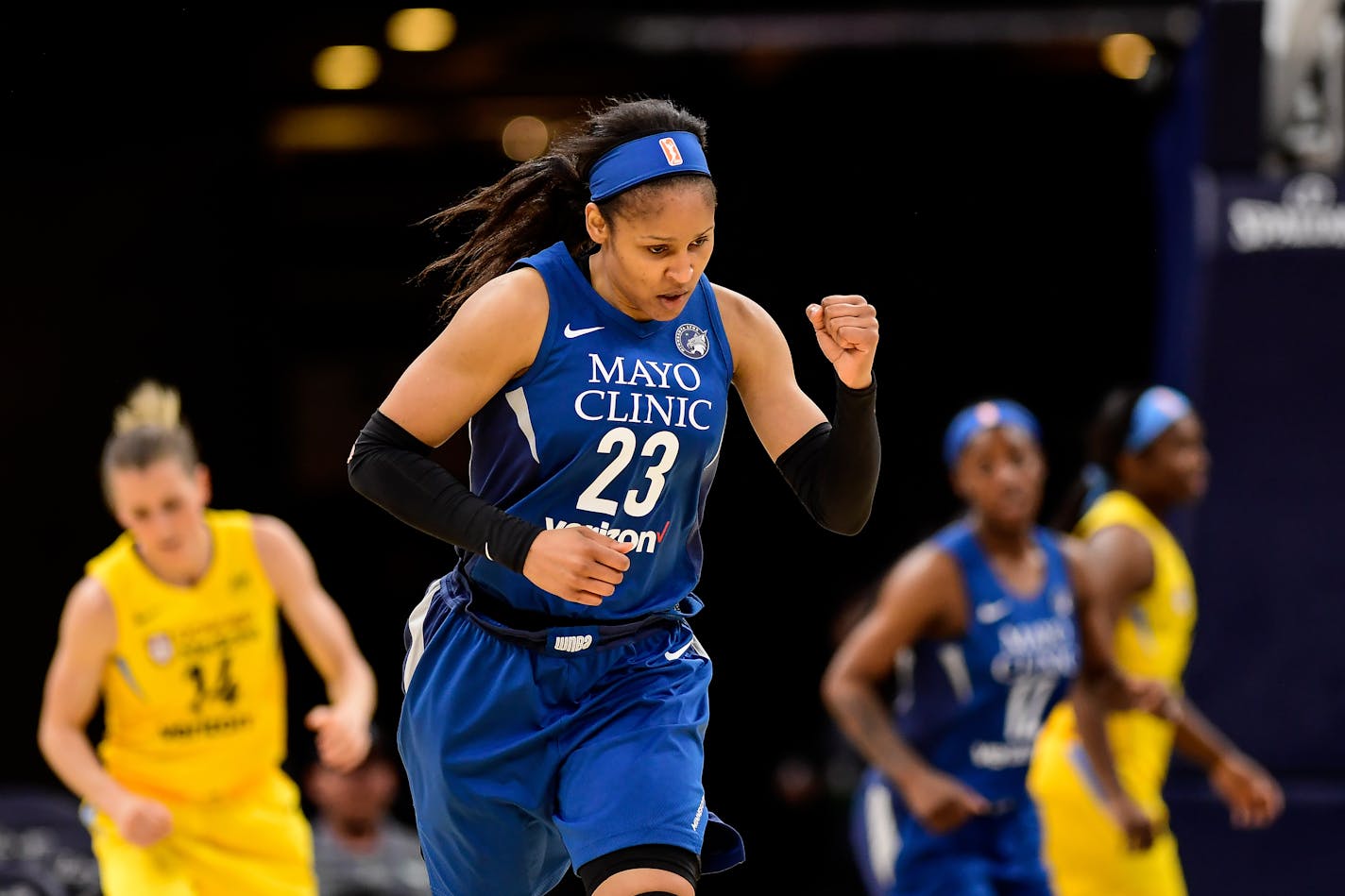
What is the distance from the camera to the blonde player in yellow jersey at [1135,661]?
6.49 metres

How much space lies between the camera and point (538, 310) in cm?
367

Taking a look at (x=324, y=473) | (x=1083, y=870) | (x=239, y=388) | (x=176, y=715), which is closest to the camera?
(x=176, y=715)

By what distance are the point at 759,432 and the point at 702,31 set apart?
5.57 meters

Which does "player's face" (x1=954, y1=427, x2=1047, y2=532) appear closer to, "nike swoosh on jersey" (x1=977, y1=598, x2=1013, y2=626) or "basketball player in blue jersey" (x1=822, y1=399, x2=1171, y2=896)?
"basketball player in blue jersey" (x1=822, y1=399, x2=1171, y2=896)

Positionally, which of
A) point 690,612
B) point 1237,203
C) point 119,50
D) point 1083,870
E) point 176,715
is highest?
point 119,50

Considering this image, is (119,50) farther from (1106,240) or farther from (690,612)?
(690,612)

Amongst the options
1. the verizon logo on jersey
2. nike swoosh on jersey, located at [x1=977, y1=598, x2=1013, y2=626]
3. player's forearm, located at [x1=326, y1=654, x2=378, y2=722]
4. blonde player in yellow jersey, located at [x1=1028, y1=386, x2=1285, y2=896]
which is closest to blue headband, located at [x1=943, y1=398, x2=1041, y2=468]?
nike swoosh on jersey, located at [x1=977, y1=598, x2=1013, y2=626]

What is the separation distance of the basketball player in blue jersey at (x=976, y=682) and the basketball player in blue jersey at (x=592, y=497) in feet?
6.66

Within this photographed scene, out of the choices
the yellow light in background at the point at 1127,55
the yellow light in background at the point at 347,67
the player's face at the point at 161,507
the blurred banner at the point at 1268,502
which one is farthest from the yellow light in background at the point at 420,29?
the player's face at the point at 161,507

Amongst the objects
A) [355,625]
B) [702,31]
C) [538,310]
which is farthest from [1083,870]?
[355,625]

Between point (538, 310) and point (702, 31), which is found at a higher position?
point (702, 31)

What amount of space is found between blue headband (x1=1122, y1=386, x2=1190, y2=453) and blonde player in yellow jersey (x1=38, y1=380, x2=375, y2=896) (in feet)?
9.56

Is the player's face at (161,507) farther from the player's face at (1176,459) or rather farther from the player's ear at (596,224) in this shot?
the player's face at (1176,459)

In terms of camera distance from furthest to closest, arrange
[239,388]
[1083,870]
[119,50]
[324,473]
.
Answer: [324,473], [239,388], [119,50], [1083,870]
